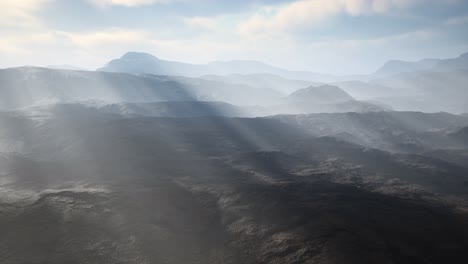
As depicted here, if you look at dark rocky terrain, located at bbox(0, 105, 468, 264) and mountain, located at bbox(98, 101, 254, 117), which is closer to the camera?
dark rocky terrain, located at bbox(0, 105, 468, 264)

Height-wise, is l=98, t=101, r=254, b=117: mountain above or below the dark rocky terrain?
above

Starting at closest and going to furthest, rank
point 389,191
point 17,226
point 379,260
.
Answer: point 379,260 < point 17,226 < point 389,191

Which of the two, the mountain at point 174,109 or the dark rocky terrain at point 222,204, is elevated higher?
the mountain at point 174,109

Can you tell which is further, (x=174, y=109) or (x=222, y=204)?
(x=174, y=109)

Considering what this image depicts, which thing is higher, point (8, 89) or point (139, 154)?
point (8, 89)

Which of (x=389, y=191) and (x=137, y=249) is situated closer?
(x=137, y=249)

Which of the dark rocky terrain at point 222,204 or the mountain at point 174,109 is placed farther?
the mountain at point 174,109

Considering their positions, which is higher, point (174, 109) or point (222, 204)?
point (174, 109)

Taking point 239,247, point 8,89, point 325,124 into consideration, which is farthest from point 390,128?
point 8,89

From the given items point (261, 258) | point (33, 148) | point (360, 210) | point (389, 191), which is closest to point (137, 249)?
point (261, 258)

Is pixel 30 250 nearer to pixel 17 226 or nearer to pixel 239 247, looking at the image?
pixel 17 226

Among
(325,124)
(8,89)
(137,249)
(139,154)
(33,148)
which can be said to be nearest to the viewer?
(137,249)
